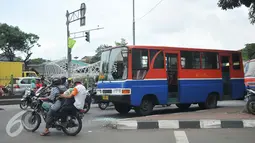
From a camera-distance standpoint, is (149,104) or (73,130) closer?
(73,130)

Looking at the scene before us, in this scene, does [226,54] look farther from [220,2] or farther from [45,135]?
[45,135]

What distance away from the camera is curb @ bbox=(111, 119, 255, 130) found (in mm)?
8859

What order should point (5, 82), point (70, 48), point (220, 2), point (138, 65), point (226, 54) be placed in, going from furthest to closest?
1. point (5, 82)
2. point (70, 48)
3. point (226, 54)
4. point (220, 2)
5. point (138, 65)

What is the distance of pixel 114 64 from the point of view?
37.6ft

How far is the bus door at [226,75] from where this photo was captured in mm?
13883

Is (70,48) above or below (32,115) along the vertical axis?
above

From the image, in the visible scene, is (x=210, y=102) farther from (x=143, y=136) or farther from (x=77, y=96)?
(x=77, y=96)

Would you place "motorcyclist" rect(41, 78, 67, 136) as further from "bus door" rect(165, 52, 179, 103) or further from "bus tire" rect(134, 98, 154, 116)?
"bus door" rect(165, 52, 179, 103)

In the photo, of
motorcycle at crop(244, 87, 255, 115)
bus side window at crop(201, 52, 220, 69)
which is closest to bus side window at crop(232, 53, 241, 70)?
bus side window at crop(201, 52, 220, 69)

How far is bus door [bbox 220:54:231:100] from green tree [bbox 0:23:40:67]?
129ft

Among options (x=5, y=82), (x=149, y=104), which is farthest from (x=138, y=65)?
(x=5, y=82)

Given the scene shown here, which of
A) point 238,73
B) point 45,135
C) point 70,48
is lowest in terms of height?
point 45,135

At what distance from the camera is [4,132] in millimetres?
8344

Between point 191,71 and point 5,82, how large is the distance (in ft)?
64.0
